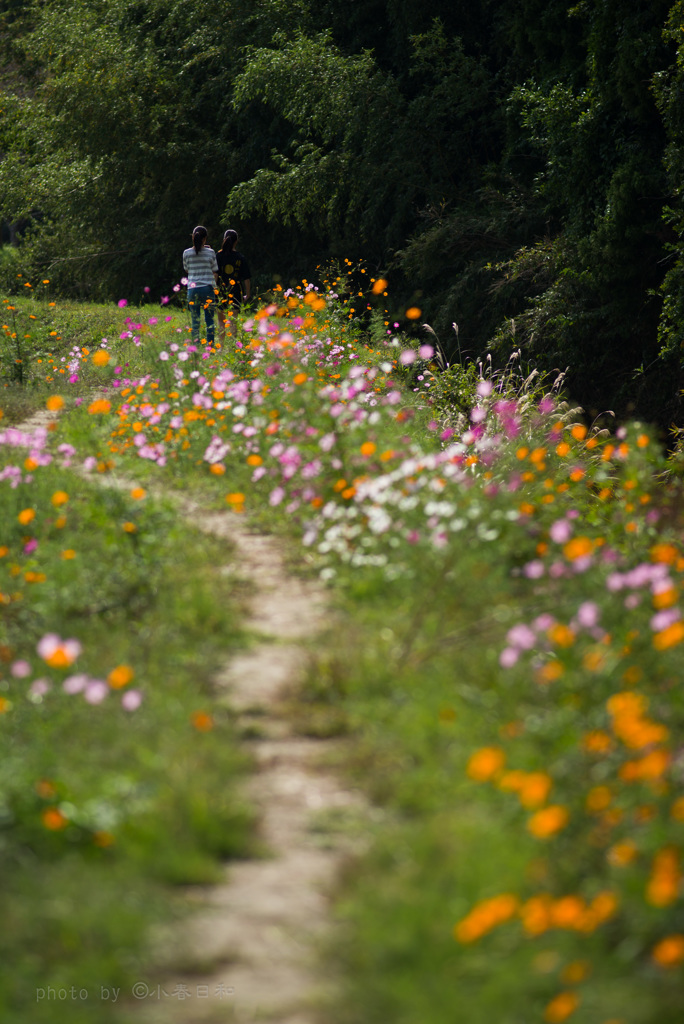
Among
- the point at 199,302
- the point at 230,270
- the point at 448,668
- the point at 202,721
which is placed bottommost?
the point at 202,721

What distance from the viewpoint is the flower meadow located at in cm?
236

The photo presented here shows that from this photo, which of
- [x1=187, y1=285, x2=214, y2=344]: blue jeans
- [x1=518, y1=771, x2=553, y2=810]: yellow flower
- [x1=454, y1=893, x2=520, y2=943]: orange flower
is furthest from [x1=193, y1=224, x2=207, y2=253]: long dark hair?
[x1=454, y1=893, x2=520, y2=943]: orange flower

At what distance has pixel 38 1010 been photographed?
2.38m

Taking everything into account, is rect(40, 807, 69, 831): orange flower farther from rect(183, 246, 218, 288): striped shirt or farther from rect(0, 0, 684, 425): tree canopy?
rect(0, 0, 684, 425): tree canopy

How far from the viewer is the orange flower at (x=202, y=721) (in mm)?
3268

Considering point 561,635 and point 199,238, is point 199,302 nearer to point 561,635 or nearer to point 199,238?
point 199,238

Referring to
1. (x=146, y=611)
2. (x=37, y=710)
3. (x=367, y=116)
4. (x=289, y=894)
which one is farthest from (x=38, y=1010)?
(x=367, y=116)

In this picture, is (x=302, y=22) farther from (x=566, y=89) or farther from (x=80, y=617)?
(x=80, y=617)

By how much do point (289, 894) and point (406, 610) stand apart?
1602 millimetres

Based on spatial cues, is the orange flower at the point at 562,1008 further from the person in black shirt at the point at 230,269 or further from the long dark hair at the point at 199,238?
the person in black shirt at the point at 230,269

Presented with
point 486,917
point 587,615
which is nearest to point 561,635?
point 587,615

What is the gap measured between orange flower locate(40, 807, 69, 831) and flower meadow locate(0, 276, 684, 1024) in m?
0.02

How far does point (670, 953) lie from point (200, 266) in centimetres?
931

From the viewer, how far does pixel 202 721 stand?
3.27 meters
